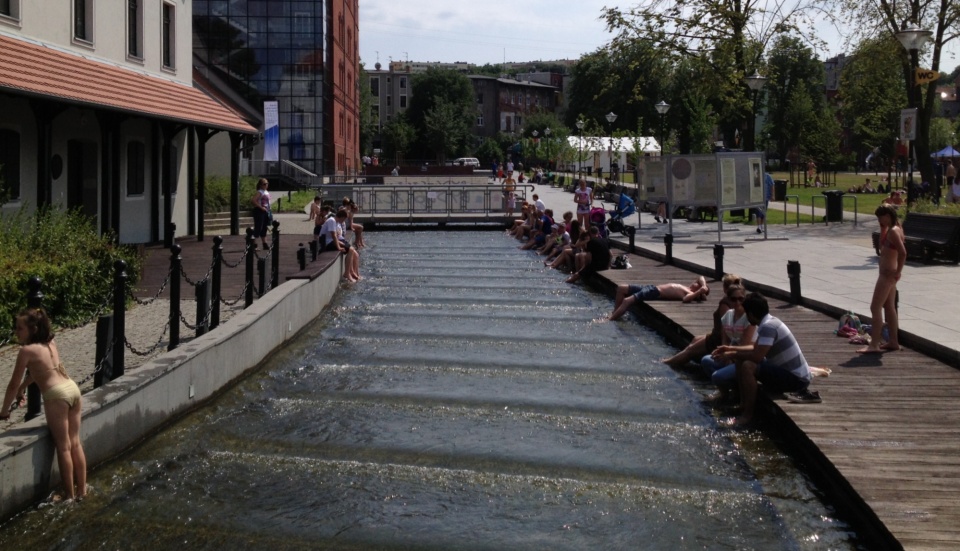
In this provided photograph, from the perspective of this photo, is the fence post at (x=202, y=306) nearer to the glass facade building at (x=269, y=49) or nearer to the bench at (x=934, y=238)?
the bench at (x=934, y=238)

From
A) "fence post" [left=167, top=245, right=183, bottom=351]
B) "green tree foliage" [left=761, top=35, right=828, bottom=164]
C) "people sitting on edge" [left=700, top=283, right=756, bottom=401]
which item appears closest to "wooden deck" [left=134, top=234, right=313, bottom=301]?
"fence post" [left=167, top=245, right=183, bottom=351]

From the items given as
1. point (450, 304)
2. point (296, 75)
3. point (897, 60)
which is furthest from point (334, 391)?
point (296, 75)

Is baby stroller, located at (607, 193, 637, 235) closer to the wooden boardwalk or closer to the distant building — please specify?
the distant building

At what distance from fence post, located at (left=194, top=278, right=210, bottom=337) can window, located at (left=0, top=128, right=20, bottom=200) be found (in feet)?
29.9

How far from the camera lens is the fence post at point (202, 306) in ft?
39.2

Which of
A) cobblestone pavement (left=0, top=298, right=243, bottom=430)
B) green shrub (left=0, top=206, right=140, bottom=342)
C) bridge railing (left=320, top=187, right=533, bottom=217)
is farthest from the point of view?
bridge railing (left=320, top=187, right=533, bottom=217)

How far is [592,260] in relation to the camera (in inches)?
861

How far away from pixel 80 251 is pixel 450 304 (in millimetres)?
7138

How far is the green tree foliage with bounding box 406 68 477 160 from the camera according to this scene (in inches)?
4732

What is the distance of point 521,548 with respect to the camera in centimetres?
717

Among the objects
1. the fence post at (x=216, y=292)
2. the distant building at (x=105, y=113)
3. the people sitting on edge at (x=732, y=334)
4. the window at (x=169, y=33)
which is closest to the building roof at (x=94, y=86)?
the distant building at (x=105, y=113)

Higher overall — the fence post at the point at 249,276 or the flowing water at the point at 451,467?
the fence post at the point at 249,276

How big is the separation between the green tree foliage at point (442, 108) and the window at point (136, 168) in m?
93.3

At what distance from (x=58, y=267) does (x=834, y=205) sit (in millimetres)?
25498
